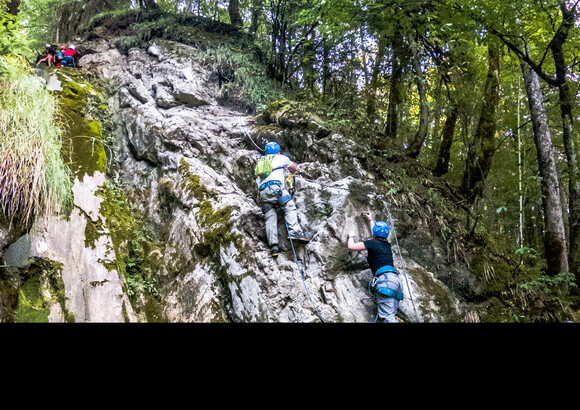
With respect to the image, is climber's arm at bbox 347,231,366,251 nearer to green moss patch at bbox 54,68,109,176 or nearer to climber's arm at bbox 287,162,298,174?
climber's arm at bbox 287,162,298,174

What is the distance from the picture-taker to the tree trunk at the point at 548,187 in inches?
155

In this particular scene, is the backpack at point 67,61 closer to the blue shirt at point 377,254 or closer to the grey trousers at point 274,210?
the grey trousers at point 274,210

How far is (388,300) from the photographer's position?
2.92 meters

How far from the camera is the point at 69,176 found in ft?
9.96

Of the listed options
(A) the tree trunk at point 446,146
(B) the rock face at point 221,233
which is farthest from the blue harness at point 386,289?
(A) the tree trunk at point 446,146

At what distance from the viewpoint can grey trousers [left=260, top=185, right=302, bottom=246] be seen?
11.3 feet

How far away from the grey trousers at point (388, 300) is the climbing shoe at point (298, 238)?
882mm

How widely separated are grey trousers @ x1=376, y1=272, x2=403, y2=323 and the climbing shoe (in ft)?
2.89

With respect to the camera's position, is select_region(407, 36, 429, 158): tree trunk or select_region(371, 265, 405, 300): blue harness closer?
select_region(371, 265, 405, 300): blue harness

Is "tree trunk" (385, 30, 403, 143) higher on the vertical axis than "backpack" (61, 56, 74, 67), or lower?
lower

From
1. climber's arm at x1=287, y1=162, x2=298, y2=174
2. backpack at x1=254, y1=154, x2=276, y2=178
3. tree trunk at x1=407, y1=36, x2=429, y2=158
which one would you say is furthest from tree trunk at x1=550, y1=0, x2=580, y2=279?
backpack at x1=254, y1=154, x2=276, y2=178
